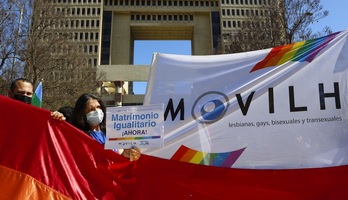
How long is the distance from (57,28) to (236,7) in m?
64.4

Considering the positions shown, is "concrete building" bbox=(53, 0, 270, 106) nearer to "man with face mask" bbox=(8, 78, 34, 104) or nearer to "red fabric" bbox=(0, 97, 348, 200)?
"man with face mask" bbox=(8, 78, 34, 104)

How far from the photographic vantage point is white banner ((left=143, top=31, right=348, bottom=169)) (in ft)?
11.6

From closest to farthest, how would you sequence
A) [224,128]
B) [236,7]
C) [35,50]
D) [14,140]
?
[14,140]
[224,128]
[35,50]
[236,7]

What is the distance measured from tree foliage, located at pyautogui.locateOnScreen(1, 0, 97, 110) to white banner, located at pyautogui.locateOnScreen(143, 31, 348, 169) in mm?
15557

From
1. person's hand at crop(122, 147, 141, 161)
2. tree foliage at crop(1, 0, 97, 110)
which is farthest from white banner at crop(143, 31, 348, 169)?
tree foliage at crop(1, 0, 97, 110)

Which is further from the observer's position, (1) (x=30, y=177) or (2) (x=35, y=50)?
(2) (x=35, y=50)

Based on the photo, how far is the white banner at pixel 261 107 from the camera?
354 centimetres

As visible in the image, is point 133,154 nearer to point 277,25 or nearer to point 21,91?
point 21,91

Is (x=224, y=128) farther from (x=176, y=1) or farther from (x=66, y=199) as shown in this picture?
(x=176, y=1)

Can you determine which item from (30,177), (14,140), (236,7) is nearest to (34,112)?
(14,140)

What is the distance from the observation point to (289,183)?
3.42 m

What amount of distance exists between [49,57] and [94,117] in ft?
55.8

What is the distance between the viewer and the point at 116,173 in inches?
138

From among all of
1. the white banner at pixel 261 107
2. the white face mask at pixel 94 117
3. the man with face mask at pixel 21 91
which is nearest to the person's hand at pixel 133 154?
the white banner at pixel 261 107
